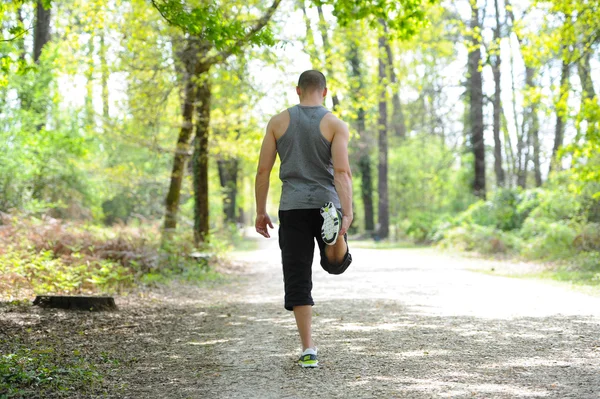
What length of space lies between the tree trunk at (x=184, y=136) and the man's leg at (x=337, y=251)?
10579mm

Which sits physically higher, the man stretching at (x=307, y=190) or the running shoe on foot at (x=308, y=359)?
the man stretching at (x=307, y=190)

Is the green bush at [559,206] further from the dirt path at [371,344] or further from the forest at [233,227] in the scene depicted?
the dirt path at [371,344]

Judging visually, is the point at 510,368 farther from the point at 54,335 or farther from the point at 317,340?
the point at 54,335

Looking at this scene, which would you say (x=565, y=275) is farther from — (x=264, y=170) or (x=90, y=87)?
(x=90, y=87)

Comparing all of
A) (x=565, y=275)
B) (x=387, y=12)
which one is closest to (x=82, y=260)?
(x=387, y=12)

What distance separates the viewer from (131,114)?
696 inches

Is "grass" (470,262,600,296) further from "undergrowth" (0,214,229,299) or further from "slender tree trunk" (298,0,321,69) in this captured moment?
"undergrowth" (0,214,229,299)

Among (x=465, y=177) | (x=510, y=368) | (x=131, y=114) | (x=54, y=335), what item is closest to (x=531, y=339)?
(x=510, y=368)

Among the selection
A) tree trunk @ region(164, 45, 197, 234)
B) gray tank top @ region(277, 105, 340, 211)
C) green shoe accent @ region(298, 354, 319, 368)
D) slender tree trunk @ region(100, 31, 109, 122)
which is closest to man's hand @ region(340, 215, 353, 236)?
gray tank top @ region(277, 105, 340, 211)

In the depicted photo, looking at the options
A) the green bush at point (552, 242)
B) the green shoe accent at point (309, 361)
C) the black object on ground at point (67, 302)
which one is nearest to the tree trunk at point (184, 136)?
the black object on ground at point (67, 302)

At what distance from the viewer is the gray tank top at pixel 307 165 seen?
5461 millimetres

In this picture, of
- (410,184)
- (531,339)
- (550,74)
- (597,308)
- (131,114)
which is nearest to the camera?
(531,339)

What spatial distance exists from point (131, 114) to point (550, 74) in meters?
18.9

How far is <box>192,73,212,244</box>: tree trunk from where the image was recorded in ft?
55.2
